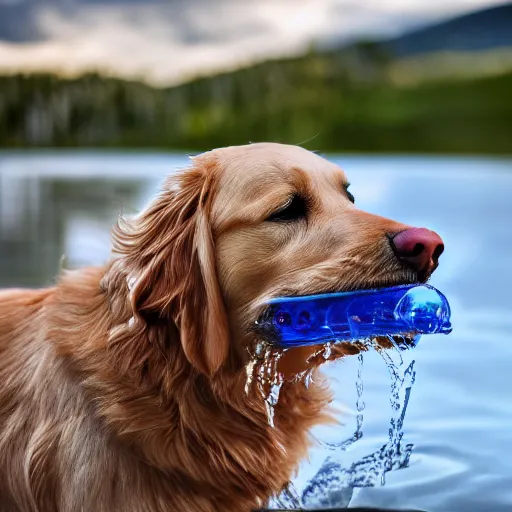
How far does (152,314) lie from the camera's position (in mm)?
3145

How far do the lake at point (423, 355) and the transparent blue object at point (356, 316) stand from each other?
282 mm

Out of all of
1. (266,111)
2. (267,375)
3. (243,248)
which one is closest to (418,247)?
(243,248)

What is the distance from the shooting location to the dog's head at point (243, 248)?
9.98ft

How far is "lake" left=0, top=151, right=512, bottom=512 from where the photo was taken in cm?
411

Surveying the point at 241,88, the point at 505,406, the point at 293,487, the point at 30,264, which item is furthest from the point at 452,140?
the point at 293,487

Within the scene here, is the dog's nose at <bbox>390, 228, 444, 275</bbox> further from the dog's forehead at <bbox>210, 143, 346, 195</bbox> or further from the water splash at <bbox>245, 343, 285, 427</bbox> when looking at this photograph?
the water splash at <bbox>245, 343, 285, 427</bbox>

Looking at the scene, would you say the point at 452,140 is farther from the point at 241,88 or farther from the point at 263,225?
the point at 263,225

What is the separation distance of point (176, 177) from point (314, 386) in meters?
0.98

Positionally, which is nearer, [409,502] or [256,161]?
[256,161]

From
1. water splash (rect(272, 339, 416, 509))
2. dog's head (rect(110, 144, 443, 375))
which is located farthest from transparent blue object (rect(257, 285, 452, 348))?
water splash (rect(272, 339, 416, 509))

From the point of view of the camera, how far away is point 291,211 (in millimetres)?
3180

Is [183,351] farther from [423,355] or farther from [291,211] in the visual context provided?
[423,355]

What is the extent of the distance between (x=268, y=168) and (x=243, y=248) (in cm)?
30

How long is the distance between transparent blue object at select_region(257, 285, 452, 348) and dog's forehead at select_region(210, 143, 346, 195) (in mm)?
439
